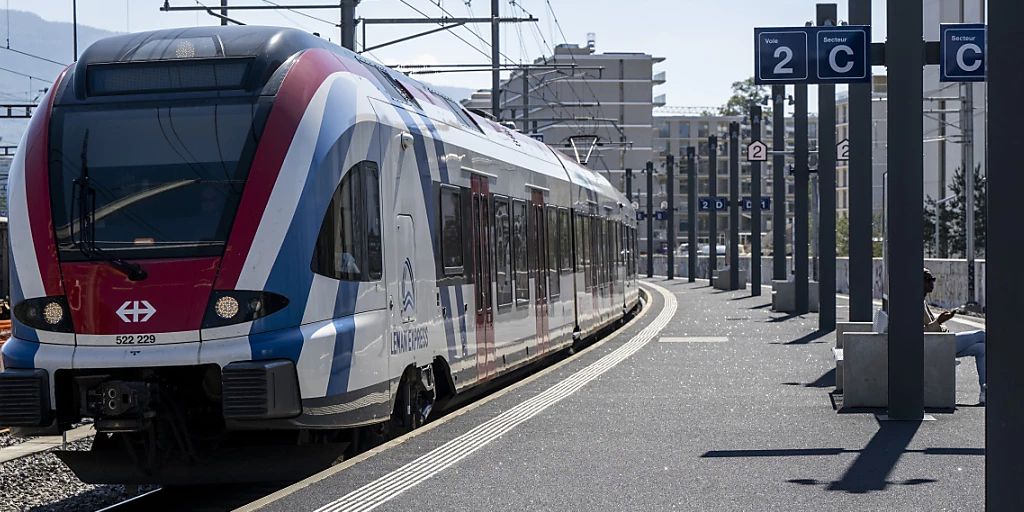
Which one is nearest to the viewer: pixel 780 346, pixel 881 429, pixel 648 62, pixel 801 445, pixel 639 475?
pixel 639 475

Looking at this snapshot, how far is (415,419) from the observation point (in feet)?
41.8

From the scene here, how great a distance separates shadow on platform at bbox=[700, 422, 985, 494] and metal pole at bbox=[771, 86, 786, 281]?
2302cm

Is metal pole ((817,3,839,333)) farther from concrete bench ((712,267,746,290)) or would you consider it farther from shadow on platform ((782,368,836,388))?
concrete bench ((712,267,746,290))

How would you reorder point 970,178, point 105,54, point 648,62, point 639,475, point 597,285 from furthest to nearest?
point 648,62 → point 970,178 → point 597,285 → point 105,54 → point 639,475

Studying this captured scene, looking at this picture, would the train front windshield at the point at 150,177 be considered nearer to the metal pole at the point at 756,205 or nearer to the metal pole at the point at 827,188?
the metal pole at the point at 827,188

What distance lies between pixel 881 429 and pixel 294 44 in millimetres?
5671

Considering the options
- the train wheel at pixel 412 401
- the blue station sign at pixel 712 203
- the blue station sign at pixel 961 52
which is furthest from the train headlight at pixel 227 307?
the blue station sign at pixel 712 203

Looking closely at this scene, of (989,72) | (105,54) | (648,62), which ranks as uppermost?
(648,62)

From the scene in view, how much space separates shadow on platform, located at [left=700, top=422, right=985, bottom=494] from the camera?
30.6 ft

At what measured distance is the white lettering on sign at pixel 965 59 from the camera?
1451 cm

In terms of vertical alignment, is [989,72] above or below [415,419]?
above

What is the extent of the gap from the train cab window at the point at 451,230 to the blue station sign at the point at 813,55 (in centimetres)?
354

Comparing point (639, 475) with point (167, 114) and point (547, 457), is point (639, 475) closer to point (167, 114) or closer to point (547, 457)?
point (547, 457)

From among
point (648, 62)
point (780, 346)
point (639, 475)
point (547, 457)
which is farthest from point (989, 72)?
point (648, 62)
